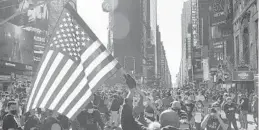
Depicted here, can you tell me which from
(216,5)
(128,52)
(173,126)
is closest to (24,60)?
(216,5)

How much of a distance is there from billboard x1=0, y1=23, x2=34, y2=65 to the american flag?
57.2 meters

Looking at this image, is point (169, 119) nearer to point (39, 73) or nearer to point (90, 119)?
point (39, 73)

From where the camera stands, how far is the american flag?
704 centimetres

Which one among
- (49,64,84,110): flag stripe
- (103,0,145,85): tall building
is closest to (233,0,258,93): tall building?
(49,64,84,110): flag stripe

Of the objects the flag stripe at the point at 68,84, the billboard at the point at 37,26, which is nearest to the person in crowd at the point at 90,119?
the flag stripe at the point at 68,84

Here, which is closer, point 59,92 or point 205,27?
point 59,92

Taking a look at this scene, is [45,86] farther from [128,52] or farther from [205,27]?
[128,52]

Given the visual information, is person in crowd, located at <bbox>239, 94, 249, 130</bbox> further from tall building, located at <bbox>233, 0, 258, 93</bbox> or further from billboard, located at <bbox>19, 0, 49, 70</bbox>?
billboard, located at <bbox>19, 0, 49, 70</bbox>

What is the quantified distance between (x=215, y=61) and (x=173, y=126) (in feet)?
260

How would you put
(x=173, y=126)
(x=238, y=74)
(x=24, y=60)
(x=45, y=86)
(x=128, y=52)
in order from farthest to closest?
(x=128, y=52)
(x=24, y=60)
(x=238, y=74)
(x=45, y=86)
(x=173, y=126)

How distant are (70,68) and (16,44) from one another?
63.2m

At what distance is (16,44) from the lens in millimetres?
67750

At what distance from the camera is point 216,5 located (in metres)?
74.3

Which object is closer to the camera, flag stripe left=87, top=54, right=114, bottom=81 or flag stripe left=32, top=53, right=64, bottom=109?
flag stripe left=32, top=53, right=64, bottom=109
